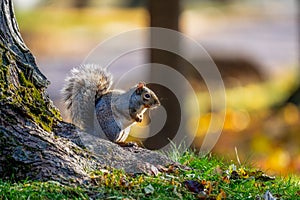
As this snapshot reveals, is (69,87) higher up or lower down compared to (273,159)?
higher up

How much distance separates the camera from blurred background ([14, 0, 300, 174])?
11119mm

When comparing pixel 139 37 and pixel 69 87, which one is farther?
pixel 139 37

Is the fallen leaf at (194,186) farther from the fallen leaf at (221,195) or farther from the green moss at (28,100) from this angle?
the green moss at (28,100)

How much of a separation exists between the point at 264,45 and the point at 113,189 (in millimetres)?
20560

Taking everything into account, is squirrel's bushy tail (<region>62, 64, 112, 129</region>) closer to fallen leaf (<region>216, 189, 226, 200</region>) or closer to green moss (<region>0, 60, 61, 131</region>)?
green moss (<region>0, 60, 61, 131</region>)

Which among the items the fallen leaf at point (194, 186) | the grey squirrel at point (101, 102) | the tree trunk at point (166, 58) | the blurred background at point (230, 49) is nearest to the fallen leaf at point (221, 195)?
the fallen leaf at point (194, 186)

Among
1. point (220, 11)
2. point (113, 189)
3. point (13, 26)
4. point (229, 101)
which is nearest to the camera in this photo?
point (113, 189)

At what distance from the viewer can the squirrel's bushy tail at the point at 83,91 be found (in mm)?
4938

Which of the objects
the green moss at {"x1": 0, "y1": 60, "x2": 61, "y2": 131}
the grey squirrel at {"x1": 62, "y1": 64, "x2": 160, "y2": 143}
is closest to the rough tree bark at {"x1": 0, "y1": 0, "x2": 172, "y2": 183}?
the green moss at {"x1": 0, "y1": 60, "x2": 61, "y2": 131}

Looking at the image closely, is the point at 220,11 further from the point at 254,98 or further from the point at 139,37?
the point at 254,98

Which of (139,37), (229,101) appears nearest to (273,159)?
(229,101)

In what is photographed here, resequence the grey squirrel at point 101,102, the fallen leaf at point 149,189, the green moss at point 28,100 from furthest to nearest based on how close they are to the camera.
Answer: the grey squirrel at point 101,102 < the green moss at point 28,100 < the fallen leaf at point 149,189

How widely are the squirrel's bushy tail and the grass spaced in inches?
30.1

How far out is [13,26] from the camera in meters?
4.48
